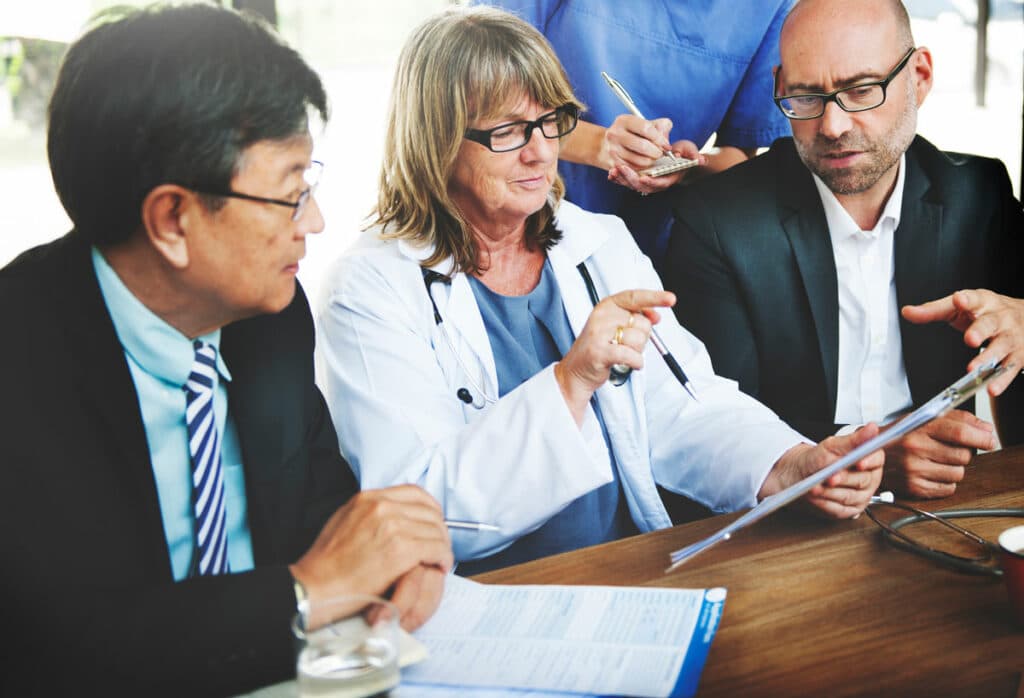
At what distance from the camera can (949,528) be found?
1423mm

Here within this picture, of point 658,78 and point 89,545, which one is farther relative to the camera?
point 658,78

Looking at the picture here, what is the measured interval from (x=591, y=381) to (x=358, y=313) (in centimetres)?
46

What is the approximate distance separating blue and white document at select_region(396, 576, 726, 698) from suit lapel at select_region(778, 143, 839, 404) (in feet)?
3.76

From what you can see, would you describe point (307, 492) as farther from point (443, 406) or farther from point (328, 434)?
point (443, 406)

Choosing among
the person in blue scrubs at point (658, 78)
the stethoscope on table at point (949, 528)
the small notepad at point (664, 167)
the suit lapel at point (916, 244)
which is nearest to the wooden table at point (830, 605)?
the stethoscope on table at point (949, 528)

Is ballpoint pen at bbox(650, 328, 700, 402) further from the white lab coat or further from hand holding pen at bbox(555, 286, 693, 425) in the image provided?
hand holding pen at bbox(555, 286, 693, 425)

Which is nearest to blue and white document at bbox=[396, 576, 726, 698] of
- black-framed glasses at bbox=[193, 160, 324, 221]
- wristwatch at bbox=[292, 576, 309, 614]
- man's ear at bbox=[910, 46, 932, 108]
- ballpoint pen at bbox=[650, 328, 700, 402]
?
A: wristwatch at bbox=[292, 576, 309, 614]

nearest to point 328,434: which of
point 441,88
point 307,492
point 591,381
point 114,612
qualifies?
point 307,492

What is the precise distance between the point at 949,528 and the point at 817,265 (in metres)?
0.93

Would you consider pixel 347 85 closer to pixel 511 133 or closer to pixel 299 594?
pixel 511 133

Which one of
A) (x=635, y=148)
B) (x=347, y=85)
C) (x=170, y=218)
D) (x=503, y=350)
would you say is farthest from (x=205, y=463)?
(x=347, y=85)

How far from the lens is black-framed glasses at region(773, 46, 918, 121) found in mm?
2100

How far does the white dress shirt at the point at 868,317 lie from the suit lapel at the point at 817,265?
34 millimetres

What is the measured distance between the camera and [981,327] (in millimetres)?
1770
